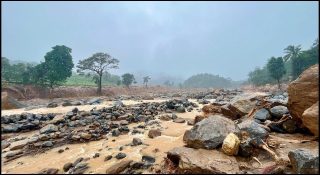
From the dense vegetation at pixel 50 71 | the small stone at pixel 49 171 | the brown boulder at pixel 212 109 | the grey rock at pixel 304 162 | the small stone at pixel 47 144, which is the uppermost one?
the dense vegetation at pixel 50 71

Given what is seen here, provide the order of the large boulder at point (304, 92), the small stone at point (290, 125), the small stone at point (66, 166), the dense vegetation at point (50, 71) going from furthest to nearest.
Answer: the dense vegetation at point (50, 71), the small stone at point (290, 125), the large boulder at point (304, 92), the small stone at point (66, 166)

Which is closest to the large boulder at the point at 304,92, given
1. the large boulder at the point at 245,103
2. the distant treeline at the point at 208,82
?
the large boulder at the point at 245,103

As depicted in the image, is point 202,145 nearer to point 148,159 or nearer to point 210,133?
point 210,133

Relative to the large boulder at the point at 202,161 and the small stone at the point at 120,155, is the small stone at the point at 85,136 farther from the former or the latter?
the large boulder at the point at 202,161

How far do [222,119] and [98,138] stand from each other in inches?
183

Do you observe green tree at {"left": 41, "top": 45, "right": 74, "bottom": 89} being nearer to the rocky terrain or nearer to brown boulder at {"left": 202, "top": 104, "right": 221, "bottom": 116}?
the rocky terrain

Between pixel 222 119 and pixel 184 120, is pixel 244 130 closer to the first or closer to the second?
pixel 222 119

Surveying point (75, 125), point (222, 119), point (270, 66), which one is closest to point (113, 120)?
point (75, 125)

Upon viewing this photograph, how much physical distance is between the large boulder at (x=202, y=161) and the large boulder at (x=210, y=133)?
28 centimetres

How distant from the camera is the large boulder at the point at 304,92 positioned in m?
8.00

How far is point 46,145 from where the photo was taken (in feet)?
31.8

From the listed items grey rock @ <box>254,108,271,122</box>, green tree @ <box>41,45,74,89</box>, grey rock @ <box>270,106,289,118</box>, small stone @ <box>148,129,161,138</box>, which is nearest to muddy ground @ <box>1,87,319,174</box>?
small stone @ <box>148,129,161,138</box>

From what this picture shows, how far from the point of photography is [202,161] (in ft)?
21.1

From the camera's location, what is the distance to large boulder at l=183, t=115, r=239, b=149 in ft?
24.0
